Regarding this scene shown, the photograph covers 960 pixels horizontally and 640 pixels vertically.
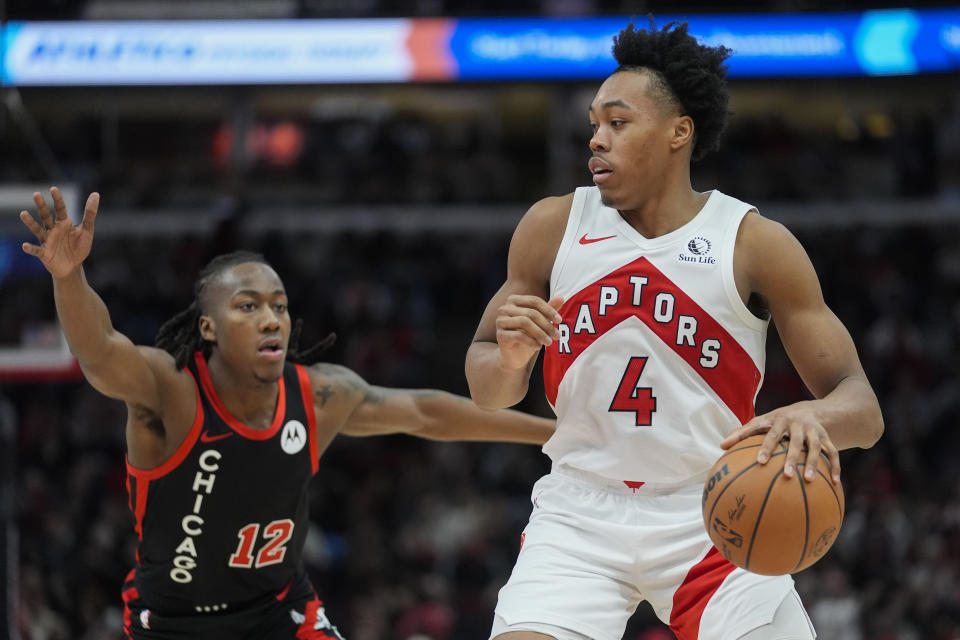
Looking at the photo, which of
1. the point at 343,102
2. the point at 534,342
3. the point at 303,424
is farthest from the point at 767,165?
the point at 534,342

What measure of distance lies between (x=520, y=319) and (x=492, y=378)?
416 mm

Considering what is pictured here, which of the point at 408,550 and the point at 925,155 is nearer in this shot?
the point at 408,550

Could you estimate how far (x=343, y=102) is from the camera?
55.0 ft

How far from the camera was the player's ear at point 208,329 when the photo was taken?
4766 millimetres

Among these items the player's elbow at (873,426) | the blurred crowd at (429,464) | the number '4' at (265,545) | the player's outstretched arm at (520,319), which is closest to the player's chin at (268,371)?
the number '4' at (265,545)

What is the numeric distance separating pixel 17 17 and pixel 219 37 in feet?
6.24

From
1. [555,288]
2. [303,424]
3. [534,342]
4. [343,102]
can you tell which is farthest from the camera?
[343,102]

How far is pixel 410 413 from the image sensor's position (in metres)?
5.05

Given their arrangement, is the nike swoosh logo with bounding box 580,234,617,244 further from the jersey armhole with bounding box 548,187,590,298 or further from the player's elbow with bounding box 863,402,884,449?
the player's elbow with bounding box 863,402,884,449

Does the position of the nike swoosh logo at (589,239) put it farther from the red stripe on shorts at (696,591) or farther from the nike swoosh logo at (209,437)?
the nike swoosh logo at (209,437)

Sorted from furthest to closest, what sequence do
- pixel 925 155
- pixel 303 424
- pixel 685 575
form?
1. pixel 925 155
2. pixel 303 424
3. pixel 685 575

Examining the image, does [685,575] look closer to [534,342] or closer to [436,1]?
[534,342]

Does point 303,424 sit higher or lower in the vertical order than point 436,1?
lower

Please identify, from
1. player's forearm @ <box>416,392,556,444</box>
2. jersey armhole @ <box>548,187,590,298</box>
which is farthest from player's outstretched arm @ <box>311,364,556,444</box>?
jersey armhole @ <box>548,187,590,298</box>
